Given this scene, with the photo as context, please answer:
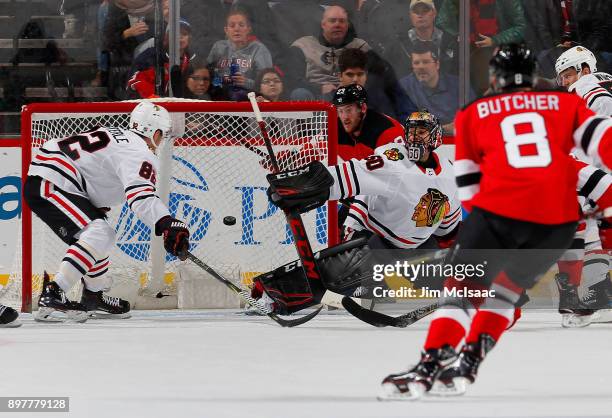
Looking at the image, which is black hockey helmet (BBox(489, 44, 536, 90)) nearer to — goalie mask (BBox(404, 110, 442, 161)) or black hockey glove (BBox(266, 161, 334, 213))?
black hockey glove (BBox(266, 161, 334, 213))

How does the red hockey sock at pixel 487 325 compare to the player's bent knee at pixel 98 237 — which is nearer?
the red hockey sock at pixel 487 325

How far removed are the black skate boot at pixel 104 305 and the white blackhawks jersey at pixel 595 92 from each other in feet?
6.82

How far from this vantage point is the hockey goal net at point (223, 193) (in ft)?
19.0

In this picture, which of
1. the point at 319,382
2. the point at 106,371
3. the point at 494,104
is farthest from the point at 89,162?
the point at 494,104

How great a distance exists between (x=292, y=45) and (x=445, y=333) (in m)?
3.26

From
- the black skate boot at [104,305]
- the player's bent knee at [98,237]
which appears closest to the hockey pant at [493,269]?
the player's bent knee at [98,237]

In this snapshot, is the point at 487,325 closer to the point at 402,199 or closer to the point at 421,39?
the point at 402,199

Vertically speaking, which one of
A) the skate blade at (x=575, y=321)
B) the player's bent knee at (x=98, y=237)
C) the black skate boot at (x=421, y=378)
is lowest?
the skate blade at (x=575, y=321)

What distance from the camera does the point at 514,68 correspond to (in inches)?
129

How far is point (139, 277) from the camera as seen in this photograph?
19.0 feet

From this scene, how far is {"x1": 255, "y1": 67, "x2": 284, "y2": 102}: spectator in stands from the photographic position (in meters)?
6.21

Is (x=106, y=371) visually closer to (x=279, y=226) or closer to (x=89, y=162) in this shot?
(x=89, y=162)

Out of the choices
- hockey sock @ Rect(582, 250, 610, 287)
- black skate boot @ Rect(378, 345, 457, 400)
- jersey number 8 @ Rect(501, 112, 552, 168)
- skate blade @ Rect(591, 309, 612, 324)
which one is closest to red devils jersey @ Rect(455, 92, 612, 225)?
jersey number 8 @ Rect(501, 112, 552, 168)

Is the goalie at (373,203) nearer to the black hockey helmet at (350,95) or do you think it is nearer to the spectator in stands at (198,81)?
the black hockey helmet at (350,95)
